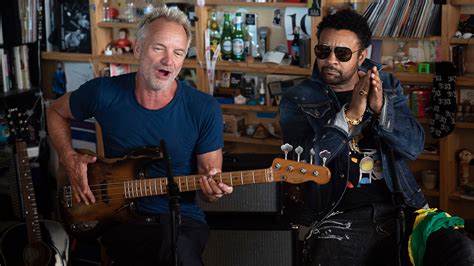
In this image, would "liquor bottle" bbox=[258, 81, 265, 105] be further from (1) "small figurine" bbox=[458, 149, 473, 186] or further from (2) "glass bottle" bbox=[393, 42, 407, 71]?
(1) "small figurine" bbox=[458, 149, 473, 186]

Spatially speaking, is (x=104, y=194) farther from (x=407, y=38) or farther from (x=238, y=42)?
(x=407, y=38)

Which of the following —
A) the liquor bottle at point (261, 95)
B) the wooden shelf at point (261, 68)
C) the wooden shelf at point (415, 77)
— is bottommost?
the liquor bottle at point (261, 95)

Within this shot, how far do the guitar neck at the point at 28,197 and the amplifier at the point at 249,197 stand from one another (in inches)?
30.7

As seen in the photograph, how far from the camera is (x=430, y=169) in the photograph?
405 cm

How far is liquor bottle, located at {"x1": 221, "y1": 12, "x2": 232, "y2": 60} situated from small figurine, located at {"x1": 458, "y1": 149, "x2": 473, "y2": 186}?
1.27 meters

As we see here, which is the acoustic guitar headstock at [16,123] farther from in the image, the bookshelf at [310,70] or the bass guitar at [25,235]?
the bookshelf at [310,70]

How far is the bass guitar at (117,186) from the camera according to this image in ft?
9.41

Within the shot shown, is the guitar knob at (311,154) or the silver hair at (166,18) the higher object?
the silver hair at (166,18)

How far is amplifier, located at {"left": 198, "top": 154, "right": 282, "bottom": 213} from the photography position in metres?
3.22

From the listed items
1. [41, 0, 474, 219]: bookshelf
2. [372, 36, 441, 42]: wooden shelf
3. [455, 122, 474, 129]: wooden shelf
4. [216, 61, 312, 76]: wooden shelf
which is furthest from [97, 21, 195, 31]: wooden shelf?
[455, 122, 474, 129]: wooden shelf

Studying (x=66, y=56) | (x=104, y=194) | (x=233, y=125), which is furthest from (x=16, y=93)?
(x=104, y=194)

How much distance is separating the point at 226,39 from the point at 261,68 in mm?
266

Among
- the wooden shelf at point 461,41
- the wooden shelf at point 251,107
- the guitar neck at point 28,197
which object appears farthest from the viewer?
the wooden shelf at point 251,107

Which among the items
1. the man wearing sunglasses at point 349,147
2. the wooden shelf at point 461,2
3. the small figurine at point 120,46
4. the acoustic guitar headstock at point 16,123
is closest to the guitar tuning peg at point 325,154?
the man wearing sunglasses at point 349,147
